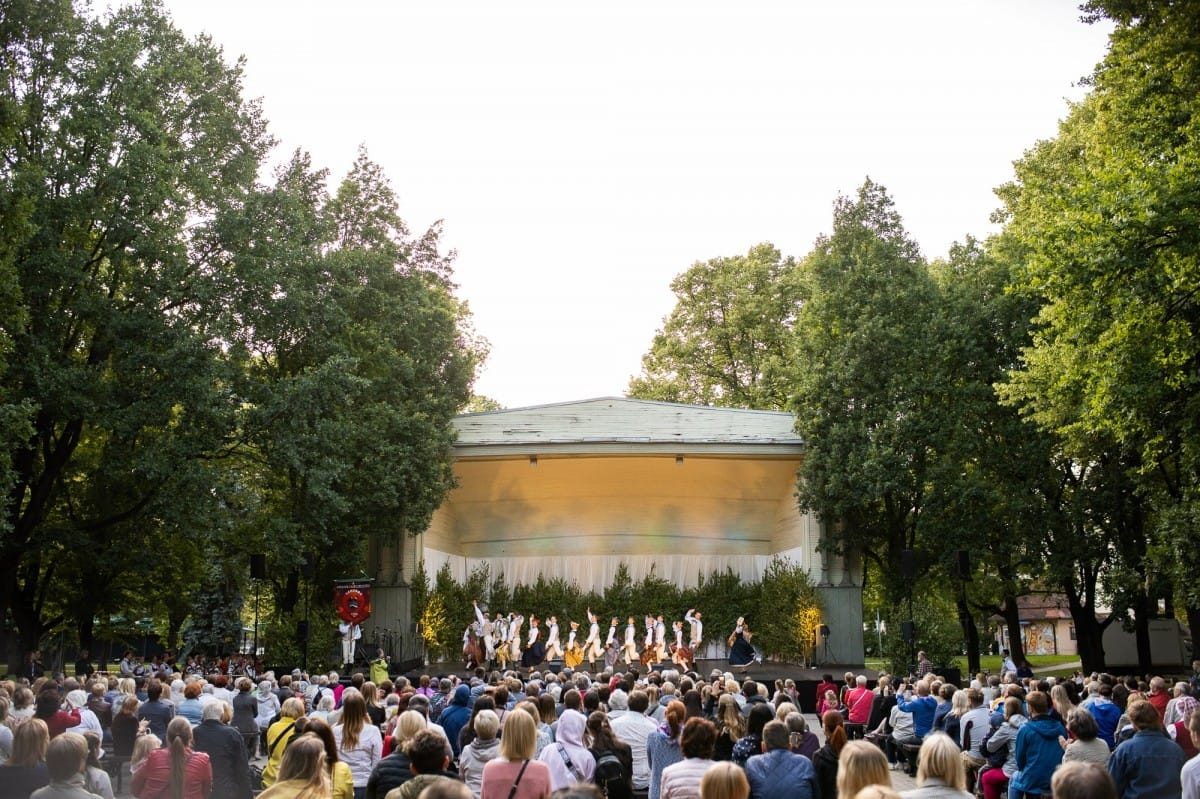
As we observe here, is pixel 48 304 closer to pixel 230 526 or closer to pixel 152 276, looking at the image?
pixel 152 276

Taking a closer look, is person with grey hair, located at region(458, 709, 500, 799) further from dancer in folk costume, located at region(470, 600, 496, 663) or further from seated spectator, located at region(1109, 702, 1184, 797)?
dancer in folk costume, located at region(470, 600, 496, 663)

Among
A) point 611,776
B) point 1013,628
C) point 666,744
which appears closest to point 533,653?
point 1013,628

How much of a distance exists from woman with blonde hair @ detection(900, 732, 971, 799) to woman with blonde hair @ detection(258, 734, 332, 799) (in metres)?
2.37

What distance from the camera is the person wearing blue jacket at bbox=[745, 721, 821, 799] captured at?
5.60 metres

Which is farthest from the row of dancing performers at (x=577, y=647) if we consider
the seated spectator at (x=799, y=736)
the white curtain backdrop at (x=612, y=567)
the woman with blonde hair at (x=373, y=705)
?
the seated spectator at (x=799, y=736)

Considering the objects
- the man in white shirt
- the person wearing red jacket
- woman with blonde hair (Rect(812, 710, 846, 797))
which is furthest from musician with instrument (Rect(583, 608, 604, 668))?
the person wearing red jacket

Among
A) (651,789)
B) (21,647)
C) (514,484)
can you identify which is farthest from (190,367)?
(651,789)

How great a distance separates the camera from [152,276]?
2103cm

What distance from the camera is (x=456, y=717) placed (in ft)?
28.2

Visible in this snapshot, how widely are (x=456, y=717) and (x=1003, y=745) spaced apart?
453 cm

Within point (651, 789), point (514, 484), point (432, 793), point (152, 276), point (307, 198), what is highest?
point (307, 198)

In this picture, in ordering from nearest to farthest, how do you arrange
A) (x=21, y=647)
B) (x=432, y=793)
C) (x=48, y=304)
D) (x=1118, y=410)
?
1. (x=432, y=793)
2. (x=1118, y=410)
3. (x=48, y=304)
4. (x=21, y=647)

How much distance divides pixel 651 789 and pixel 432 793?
4025mm

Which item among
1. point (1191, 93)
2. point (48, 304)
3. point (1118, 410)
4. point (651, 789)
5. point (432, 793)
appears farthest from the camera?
point (48, 304)
